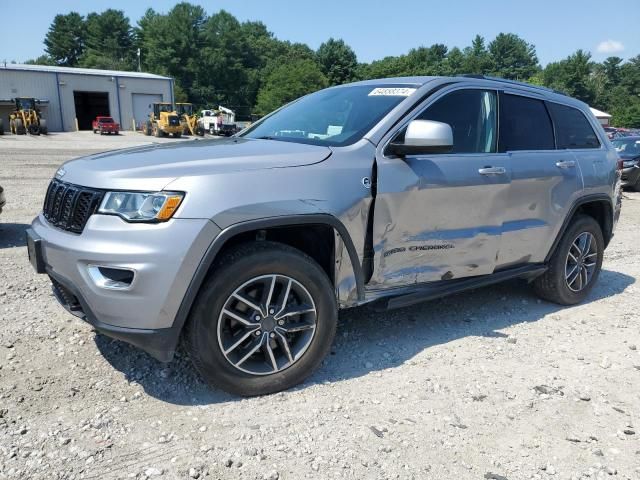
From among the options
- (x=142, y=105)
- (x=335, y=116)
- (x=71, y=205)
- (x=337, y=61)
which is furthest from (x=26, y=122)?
(x=337, y=61)

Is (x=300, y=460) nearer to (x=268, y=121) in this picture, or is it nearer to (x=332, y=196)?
(x=332, y=196)

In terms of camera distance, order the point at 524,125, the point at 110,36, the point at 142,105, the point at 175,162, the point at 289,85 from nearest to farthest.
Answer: the point at 175,162, the point at 524,125, the point at 142,105, the point at 289,85, the point at 110,36

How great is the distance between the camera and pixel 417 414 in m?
3.00

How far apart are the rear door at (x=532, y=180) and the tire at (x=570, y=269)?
0.24 meters

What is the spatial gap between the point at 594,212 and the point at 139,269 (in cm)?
440

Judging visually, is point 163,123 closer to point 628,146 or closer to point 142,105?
point 142,105

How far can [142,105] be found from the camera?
48812 millimetres

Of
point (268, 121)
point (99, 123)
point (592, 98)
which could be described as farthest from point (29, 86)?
point (592, 98)

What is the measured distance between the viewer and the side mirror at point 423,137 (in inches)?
126

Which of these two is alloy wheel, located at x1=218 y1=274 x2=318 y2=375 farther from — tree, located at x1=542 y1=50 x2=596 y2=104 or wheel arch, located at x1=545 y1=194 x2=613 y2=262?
tree, located at x1=542 y1=50 x2=596 y2=104

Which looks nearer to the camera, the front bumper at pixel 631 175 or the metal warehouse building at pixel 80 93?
the front bumper at pixel 631 175

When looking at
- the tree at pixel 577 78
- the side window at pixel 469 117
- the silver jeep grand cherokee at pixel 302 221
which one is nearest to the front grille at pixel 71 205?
the silver jeep grand cherokee at pixel 302 221

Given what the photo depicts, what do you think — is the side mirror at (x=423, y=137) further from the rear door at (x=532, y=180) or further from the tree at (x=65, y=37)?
the tree at (x=65, y=37)

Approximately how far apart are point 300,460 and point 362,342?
143 cm
